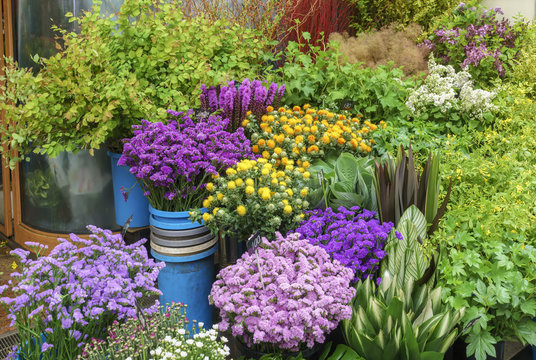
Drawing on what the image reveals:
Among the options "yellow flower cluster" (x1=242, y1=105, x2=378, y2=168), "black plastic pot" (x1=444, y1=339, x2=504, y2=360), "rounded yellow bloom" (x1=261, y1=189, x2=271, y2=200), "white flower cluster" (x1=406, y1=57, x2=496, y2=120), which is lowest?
"black plastic pot" (x1=444, y1=339, x2=504, y2=360)

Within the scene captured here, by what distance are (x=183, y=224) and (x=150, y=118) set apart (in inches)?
30.1

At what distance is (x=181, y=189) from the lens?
8.86 ft

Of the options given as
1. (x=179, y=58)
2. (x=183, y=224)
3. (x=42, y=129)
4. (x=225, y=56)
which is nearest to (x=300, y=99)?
(x=225, y=56)

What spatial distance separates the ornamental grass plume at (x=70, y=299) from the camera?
178 centimetres

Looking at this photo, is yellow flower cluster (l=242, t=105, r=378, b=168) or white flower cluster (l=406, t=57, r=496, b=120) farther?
white flower cluster (l=406, t=57, r=496, b=120)

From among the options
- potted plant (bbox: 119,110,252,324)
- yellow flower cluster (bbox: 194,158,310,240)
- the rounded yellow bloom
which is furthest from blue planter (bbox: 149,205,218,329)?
the rounded yellow bloom

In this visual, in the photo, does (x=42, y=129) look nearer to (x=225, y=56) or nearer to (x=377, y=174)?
(x=225, y=56)

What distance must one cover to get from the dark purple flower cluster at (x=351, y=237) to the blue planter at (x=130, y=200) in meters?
1.25

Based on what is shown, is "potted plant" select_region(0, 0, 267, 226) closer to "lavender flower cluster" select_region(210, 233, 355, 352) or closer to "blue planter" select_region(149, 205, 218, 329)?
"blue planter" select_region(149, 205, 218, 329)

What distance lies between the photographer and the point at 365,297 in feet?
7.47

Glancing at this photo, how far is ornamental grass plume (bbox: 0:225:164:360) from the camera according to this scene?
178cm

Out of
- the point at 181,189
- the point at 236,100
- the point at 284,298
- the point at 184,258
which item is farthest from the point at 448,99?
the point at 284,298

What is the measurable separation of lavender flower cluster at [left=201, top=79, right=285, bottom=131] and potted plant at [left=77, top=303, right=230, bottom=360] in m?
1.55

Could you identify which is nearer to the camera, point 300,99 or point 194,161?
point 194,161
